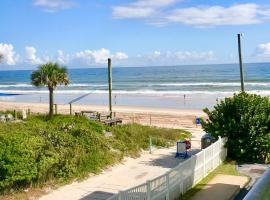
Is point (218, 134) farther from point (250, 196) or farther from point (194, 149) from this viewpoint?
point (250, 196)

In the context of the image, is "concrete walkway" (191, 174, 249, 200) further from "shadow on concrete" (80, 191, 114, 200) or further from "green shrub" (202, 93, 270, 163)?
"green shrub" (202, 93, 270, 163)

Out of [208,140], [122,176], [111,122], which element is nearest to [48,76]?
[111,122]

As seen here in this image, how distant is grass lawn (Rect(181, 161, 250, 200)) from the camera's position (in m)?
12.2

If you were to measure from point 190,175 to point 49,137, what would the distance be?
4928 millimetres

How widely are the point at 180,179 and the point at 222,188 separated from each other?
1.54 meters

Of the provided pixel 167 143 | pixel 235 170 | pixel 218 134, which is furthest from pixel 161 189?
pixel 167 143

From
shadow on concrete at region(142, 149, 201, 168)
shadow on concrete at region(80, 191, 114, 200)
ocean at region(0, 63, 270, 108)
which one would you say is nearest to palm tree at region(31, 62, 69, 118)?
ocean at region(0, 63, 270, 108)

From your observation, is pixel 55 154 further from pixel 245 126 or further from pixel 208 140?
pixel 245 126

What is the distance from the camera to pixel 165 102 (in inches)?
1956

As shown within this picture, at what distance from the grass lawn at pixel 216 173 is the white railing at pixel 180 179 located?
0.12 meters

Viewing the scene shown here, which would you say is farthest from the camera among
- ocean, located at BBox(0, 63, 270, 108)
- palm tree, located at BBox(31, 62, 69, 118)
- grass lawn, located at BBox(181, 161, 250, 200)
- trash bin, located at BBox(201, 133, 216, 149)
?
ocean, located at BBox(0, 63, 270, 108)

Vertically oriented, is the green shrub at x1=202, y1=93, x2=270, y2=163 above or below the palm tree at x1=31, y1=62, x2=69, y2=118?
below

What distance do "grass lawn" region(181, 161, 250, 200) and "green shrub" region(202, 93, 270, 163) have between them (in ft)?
2.57

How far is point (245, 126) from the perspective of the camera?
16.2 meters
